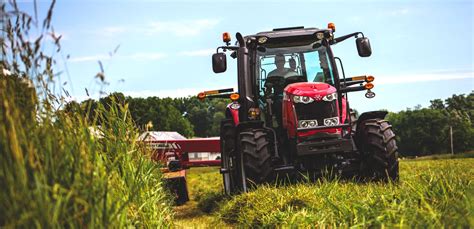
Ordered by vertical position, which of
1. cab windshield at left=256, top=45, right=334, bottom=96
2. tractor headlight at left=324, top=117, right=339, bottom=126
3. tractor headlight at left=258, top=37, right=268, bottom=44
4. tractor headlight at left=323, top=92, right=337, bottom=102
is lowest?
tractor headlight at left=324, top=117, right=339, bottom=126

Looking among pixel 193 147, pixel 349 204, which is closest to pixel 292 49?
pixel 349 204

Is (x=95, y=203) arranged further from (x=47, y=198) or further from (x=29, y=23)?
(x=29, y=23)

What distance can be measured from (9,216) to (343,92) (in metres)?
6.46

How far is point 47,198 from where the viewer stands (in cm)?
263

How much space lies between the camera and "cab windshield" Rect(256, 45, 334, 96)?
8.41m

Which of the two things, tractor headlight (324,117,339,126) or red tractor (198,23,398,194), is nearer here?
red tractor (198,23,398,194)

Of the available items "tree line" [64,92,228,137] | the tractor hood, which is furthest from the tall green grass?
"tree line" [64,92,228,137]

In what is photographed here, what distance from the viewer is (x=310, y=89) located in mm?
7859

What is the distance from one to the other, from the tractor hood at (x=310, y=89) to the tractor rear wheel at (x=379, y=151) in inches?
31.4

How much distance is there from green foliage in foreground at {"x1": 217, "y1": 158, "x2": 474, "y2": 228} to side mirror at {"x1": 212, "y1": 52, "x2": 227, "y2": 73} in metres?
2.15

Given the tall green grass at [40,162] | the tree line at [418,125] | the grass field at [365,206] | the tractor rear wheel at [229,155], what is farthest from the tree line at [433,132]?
the tall green grass at [40,162]

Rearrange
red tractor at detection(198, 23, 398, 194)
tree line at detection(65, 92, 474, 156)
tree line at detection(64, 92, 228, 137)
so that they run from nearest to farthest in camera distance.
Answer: red tractor at detection(198, 23, 398, 194) < tree line at detection(64, 92, 228, 137) < tree line at detection(65, 92, 474, 156)

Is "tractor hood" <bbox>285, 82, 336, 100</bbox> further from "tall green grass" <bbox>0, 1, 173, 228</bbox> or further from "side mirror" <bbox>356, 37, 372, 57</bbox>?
"tall green grass" <bbox>0, 1, 173, 228</bbox>

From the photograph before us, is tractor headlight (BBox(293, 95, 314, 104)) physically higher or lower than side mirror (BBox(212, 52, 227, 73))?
lower
